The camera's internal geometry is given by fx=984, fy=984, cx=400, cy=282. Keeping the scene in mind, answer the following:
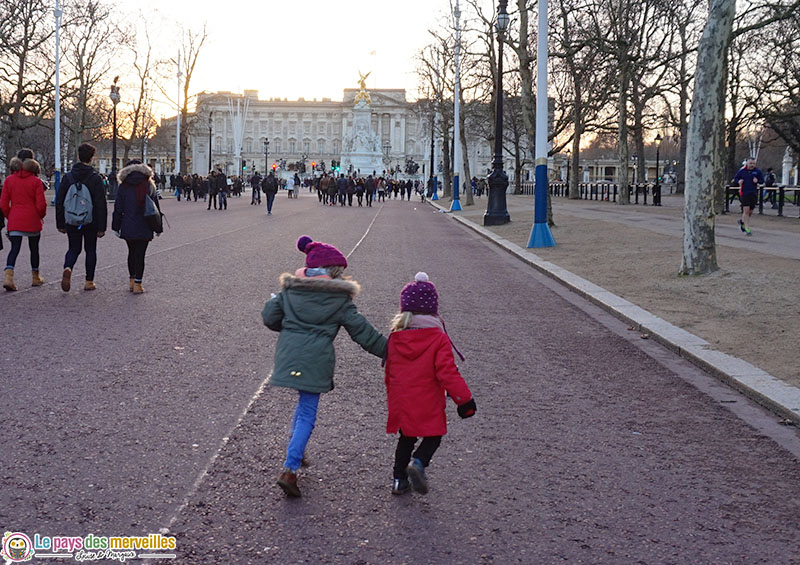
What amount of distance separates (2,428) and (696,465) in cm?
389

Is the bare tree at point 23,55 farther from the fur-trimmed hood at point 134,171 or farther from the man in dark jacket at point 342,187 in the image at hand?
the fur-trimmed hood at point 134,171

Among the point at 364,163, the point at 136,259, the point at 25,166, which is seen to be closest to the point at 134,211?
the point at 136,259

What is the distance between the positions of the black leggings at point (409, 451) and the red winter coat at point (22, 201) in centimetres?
888

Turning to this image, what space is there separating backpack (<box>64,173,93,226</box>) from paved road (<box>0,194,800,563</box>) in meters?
1.85

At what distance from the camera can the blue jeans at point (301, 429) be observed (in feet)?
15.2

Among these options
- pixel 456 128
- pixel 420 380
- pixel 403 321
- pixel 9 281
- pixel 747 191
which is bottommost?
pixel 9 281

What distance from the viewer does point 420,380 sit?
4484 millimetres

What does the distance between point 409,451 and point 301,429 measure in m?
0.53

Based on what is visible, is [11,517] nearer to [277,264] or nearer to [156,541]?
[156,541]

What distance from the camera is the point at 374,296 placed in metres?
12.1

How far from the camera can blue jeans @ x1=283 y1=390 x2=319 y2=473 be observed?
4633 millimetres

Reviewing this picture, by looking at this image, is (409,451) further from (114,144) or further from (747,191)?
(114,144)

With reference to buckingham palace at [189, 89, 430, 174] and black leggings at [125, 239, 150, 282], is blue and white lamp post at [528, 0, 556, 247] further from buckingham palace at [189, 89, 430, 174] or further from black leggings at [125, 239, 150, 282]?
buckingham palace at [189, 89, 430, 174]

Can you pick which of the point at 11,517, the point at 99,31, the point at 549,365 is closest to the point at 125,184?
the point at 549,365
